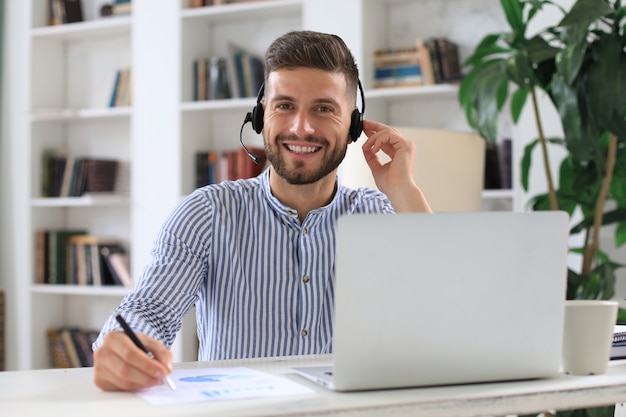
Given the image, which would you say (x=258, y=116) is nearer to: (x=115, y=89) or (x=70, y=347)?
(x=115, y=89)

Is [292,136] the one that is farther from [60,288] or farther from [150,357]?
[60,288]

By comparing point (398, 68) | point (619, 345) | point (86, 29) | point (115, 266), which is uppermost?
point (86, 29)

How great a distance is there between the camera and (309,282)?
1.89 meters

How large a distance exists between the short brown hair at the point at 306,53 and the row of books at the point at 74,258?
116 inches

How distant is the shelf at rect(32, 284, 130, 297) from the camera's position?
4.53 metres

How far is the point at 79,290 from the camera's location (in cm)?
463

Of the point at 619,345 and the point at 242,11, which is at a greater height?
the point at 242,11

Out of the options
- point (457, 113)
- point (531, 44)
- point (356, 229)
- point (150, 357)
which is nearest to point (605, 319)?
point (356, 229)

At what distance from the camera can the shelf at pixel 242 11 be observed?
415cm

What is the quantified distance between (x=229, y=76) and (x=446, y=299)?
10.8ft

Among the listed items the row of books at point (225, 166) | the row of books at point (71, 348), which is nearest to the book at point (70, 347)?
the row of books at point (71, 348)

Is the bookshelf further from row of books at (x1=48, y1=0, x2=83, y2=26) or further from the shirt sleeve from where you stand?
the shirt sleeve

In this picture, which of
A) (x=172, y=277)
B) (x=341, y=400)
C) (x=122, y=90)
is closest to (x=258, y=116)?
(x=172, y=277)

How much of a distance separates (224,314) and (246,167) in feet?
7.87
